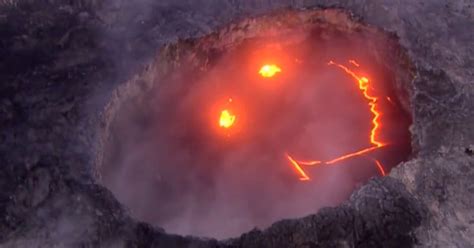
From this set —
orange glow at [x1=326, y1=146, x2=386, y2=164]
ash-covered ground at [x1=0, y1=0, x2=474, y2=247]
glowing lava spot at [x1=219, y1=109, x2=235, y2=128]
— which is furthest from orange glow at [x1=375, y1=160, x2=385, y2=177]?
glowing lava spot at [x1=219, y1=109, x2=235, y2=128]

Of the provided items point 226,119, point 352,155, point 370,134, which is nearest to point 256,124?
point 226,119

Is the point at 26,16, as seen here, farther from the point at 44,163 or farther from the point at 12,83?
the point at 44,163

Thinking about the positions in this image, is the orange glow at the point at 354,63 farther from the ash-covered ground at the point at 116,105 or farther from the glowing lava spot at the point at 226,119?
the glowing lava spot at the point at 226,119

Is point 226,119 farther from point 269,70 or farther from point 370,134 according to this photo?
point 370,134

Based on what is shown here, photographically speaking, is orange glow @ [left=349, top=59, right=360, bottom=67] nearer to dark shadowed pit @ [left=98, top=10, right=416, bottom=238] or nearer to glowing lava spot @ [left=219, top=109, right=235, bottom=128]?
dark shadowed pit @ [left=98, top=10, right=416, bottom=238]

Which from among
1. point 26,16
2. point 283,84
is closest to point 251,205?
point 283,84

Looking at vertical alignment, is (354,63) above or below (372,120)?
above
